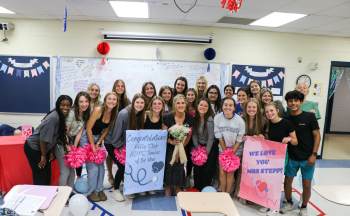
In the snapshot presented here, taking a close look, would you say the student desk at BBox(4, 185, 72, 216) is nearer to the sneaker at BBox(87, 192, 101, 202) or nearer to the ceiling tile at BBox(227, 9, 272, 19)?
the sneaker at BBox(87, 192, 101, 202)

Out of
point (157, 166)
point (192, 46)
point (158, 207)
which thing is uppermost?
point (192, 46)

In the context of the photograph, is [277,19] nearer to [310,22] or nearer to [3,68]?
[310,22]

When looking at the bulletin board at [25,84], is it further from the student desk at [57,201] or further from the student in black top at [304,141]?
the student in black top at [304,141]

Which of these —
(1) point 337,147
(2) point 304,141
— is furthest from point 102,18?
(1) point 337,147

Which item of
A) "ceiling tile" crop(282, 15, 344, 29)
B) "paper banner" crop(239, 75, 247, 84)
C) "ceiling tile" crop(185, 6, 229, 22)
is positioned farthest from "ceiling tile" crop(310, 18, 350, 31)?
"ceiling tile" crop(185, 6, 229, 22)

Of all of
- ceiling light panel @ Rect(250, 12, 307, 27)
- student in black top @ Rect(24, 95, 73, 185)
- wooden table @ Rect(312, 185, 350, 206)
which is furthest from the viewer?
ceiling light panel @ Rect(250, 12, 307, 27)

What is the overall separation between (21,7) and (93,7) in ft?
4.46

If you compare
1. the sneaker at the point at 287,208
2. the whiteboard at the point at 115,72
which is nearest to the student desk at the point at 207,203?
the sneaker at the point at 287,208

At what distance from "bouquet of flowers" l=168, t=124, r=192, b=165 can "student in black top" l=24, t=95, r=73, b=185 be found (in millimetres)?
1348

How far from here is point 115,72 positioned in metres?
4.41

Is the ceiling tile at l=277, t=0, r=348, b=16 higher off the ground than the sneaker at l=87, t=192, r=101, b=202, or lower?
higher

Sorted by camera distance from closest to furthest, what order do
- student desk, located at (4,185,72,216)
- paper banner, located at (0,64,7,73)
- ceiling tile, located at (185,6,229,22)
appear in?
student desk, located at (4,185,72,216) < ceiling tile, located at (185,6,229,22) < paper banner, located at (0,64,7,73)

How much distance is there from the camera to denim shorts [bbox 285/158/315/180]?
2428 millimetres

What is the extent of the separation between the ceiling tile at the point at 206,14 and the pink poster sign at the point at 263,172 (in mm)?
2320
